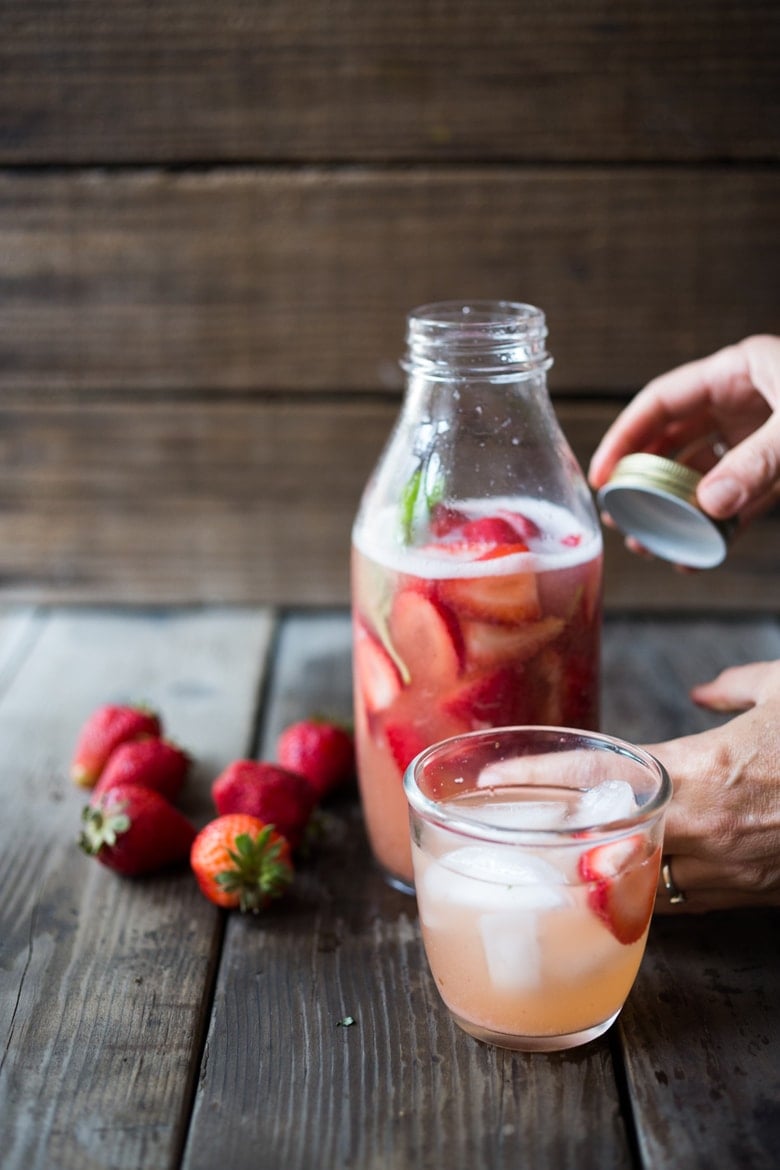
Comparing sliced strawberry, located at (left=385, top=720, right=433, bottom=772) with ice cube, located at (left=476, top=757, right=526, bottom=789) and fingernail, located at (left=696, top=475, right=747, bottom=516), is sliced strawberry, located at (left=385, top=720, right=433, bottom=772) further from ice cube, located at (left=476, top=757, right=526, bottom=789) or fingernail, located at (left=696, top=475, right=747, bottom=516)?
fingernail, located at (left=696, top=475, right=747, bottom=516)

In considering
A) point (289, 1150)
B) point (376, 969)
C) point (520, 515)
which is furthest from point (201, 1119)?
point (520, 515)

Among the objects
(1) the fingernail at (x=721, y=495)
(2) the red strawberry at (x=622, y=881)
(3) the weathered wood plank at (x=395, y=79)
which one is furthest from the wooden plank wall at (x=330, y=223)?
(2) the red strawberry at (x=622, y=881)

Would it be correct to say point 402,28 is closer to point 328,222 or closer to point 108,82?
point 328,222

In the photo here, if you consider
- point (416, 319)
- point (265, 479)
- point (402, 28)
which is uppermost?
point (402, 28)

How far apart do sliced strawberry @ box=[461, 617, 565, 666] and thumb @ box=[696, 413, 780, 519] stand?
185 millimetres

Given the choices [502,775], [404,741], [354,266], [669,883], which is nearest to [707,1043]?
[669,883]

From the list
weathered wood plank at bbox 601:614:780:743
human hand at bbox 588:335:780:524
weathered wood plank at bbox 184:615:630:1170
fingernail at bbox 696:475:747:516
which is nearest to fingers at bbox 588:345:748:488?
human hand at bbox 588:335:780:524

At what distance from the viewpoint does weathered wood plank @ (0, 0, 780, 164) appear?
1523 millimetres

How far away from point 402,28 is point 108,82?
0.39m

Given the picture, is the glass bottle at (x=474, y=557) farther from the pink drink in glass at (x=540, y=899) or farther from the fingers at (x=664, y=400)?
the fingers at (x=664, y=400)

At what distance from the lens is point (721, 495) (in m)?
1.02

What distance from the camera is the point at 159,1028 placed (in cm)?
85

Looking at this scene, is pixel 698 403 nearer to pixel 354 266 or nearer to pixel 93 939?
pixel 354 266

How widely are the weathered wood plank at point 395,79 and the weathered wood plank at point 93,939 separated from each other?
70 cm
